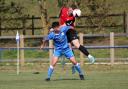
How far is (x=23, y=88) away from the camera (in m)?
14.2

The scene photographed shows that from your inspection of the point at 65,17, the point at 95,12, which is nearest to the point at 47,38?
the point at 65,17

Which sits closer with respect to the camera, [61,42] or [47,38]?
[61,42]

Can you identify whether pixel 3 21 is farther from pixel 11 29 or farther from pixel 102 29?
pixel 102 29

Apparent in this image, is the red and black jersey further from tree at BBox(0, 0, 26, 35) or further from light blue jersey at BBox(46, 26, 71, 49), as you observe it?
tree at BBox(0, 0, 26, 35)

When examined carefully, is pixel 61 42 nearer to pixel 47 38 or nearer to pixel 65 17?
pixel 47 38

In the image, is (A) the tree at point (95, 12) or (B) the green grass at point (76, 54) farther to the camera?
(A) the tree at point (95, 12)

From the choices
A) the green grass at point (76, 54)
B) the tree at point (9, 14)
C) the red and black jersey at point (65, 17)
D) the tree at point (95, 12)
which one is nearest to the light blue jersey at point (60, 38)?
the red and black jersey at point (65, 17)

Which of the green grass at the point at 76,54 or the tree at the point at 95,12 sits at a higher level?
the tree at the point at 95,12

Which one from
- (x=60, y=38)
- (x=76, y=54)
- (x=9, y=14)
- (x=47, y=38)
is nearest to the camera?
(x=60, y=38)

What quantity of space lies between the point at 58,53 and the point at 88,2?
2222 centimetres

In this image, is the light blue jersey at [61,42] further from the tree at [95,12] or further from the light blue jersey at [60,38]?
the tree at [95,12]

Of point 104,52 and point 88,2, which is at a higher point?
point 88,2

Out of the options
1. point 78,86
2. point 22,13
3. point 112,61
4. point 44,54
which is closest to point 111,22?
point 22,13

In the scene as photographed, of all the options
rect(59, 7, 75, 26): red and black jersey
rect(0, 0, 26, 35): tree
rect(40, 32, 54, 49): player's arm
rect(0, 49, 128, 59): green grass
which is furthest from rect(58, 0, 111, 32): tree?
rect(40, 32, 54, 49): player's arm
